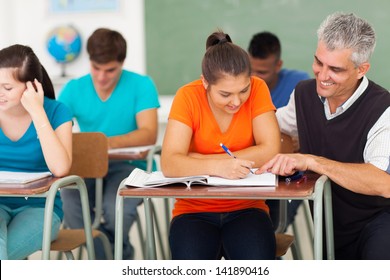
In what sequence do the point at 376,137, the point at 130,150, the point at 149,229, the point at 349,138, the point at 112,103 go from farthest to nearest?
the point at 112,103
the point at 130,150
the point at 149,229
the point at 349,138
the point at 376,137

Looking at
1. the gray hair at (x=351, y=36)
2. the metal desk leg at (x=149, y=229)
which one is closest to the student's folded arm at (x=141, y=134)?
the metal desk leg at (x=149, y=229)

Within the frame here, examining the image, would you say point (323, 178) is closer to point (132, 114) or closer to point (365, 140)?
point (365, 140)

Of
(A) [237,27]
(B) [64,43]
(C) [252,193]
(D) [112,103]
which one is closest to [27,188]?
(C) [252,193]

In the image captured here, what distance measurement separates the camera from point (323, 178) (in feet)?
7.30

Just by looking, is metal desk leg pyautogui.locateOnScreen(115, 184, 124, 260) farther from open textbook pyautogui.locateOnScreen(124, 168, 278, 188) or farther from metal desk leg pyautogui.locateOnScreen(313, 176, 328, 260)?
metal desk leg pyautogui.locateOnScreen(313, 176, 328, 260)

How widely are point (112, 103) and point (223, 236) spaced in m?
1.54

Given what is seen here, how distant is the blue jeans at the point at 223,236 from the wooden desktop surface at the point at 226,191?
0.22 m

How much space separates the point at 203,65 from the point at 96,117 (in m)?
1.40

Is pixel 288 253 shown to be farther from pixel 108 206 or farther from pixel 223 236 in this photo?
pixel 223 236

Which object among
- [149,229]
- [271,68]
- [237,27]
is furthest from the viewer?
[237,27]

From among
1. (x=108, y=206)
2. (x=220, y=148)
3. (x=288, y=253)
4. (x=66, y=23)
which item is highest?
(x=66, y=23)

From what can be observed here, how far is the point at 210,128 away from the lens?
2.54 metres

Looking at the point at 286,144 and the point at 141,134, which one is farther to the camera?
the point at 141,134

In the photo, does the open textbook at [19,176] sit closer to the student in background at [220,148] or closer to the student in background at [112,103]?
the student in background at [220,148]
